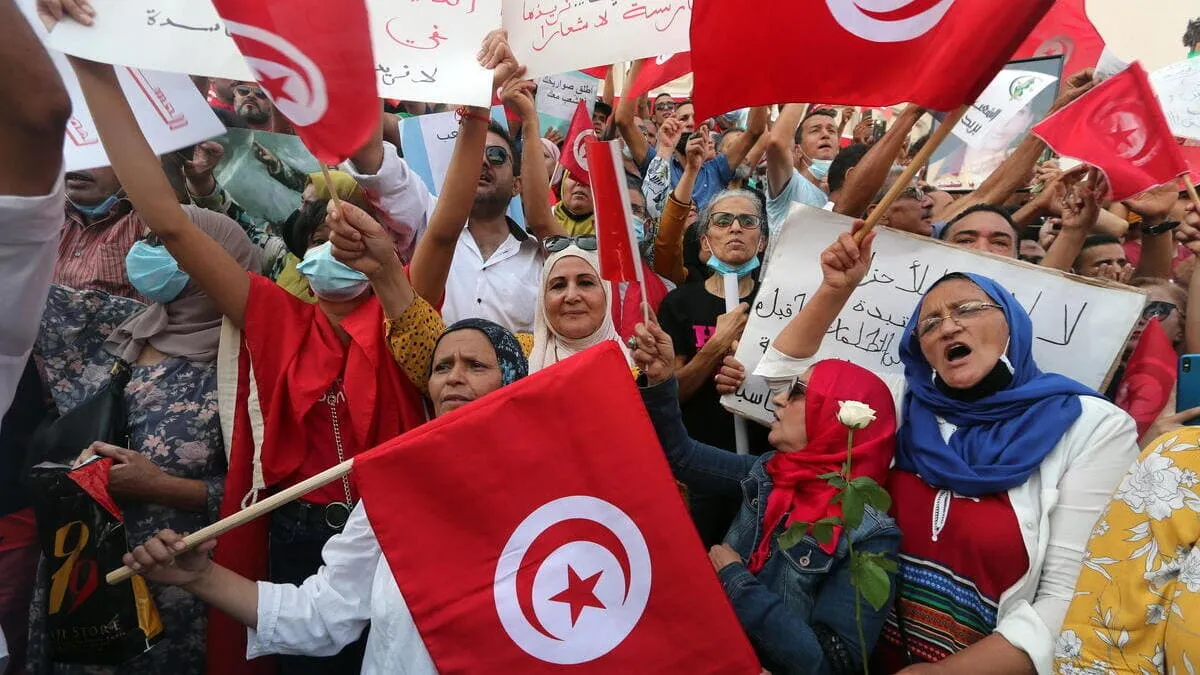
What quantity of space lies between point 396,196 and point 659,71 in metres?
1.82

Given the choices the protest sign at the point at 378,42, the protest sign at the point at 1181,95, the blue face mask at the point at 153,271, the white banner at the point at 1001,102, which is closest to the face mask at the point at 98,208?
the blue face mask at the point at 153,271

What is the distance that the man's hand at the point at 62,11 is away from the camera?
210 cm

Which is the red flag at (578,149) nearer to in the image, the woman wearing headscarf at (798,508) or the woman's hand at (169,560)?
the woman wearing headscarf at (798,508)

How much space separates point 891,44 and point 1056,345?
1.21 m

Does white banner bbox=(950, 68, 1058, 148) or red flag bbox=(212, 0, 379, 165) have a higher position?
red flag bbox=(212, 0, 379, 165)

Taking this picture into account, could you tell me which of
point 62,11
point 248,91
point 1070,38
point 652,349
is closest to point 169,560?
point 652,349

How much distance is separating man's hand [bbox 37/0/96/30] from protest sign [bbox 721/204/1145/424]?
2.24 m

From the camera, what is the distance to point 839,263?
2.23 metres

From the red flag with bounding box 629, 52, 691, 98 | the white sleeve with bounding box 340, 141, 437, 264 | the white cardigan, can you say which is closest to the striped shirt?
the white sleeve with bounding box 340, 141, 437, 264

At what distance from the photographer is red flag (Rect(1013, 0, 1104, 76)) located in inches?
210

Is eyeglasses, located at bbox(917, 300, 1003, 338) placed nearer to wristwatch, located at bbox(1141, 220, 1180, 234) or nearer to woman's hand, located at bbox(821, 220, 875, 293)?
woman's hand, located at bbox(821, 220, 875, 293)

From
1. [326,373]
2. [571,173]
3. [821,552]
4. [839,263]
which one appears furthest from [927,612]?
[571,173]

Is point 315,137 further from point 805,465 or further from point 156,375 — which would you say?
point 805,465

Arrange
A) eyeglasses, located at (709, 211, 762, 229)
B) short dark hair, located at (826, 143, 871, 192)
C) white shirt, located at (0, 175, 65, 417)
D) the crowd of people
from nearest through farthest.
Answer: white shirt, located at (0, 175, 65, 417)
the crowd of people
eyeglasses, located at (709, 211, 762, 229)
short dark hair, located at (826, 143, 871, 192)
